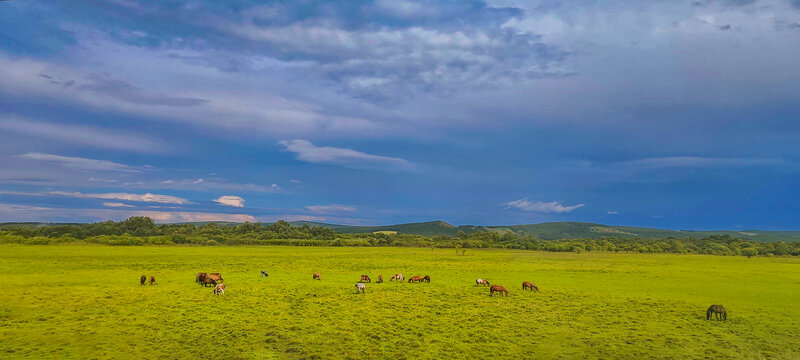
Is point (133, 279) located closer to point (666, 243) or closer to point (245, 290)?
point (245, 290)

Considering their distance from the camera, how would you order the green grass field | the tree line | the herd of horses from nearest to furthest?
1. the green grass field
2. the herd of horses
3. the tree line

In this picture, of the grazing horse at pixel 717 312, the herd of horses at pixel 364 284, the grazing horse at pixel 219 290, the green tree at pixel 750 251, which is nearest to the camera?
the grazing horse at pixel 717 312

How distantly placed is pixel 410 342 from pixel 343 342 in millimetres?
2929

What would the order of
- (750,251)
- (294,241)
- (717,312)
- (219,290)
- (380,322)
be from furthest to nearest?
(294,241) → (750,251) → (219,290) → (717,312) → (380,322)

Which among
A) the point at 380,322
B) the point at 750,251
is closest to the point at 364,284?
the point at 380,322

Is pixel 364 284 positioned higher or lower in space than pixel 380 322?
higher

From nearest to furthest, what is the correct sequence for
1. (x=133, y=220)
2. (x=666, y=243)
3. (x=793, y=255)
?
(x=793, y=255) < (x=666, y=243) < (x=133, y=220)

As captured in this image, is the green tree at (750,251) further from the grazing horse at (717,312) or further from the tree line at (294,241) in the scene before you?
the grazing horse at (717,312)

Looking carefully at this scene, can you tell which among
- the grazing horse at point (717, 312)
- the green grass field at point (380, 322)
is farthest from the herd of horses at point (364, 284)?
the green grass field at point (380, 322)

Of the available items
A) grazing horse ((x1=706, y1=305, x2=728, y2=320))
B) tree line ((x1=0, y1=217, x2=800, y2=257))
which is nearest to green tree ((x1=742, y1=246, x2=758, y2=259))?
tree line ((x1=0, y1=217, x2=800, y2=257))

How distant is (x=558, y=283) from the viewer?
139 feet

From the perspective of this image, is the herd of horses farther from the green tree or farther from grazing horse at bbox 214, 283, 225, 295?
the green tree

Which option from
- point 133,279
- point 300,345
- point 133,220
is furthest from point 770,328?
point 133,220

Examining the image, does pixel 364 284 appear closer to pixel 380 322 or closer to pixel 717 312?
pixel 380 322
